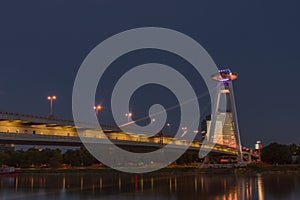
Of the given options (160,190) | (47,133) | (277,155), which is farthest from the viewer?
(277,155)

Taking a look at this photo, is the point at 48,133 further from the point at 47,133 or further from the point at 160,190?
the point at 160,190

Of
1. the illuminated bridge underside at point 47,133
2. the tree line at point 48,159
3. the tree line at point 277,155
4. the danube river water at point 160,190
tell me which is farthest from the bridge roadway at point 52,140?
the tree line at point 48,159

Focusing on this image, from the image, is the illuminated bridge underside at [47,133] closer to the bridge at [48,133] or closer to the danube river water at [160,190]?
the bridge at [48,133]

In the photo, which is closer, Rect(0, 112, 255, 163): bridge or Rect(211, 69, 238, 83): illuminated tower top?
Rect(0, 112, 255, 163): bridge

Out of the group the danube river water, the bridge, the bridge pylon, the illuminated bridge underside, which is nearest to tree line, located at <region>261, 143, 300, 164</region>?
the bridge pylon

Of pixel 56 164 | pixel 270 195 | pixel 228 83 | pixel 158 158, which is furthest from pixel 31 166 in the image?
pixel 270 195

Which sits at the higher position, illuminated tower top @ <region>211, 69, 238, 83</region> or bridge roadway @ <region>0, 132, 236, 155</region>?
illuminated tower top @ <region>211, 69, 238, 83</region>

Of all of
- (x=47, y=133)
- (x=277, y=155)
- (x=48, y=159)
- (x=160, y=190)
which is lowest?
(x=160, y=190)

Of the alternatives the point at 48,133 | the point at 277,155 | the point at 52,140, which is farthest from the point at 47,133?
the point at 277,155

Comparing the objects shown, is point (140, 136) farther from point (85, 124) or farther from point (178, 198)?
point (178, 198)

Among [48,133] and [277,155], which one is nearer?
[48,133]

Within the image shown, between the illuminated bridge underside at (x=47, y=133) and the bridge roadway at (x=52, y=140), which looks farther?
the illuminated bridge underside at (x=47, y=133)

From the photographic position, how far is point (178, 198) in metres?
24.2

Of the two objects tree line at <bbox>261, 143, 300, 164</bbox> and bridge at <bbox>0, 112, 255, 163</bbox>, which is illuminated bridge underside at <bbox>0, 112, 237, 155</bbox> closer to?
bridge at <bbox>0, 112, 255, 163</bbox>
